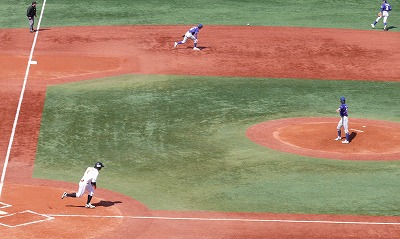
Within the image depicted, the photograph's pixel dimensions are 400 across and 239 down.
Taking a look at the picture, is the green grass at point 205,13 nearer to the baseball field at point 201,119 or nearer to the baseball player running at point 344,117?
the baseball field at point 201,119

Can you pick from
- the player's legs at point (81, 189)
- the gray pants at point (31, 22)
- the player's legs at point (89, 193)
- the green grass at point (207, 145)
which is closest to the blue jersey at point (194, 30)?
the green grass at point (207, 145)

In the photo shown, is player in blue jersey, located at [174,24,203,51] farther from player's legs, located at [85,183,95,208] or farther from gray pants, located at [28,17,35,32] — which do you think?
player's legs, located at [85,183,95,208]

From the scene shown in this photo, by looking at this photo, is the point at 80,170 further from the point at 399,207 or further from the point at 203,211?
the point at 399,207

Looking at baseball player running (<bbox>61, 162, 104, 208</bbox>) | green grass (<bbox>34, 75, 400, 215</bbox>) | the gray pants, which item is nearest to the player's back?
baseball player running (<bbox>61, 162, 104, 208</bbox>)

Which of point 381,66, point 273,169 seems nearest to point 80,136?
point 273,169

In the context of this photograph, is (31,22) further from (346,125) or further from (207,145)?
(346,125)
